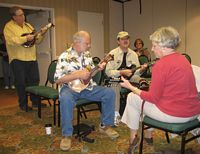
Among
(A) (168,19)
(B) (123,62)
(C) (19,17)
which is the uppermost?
(A) (168,19)

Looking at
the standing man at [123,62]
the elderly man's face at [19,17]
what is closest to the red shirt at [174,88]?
the standing man at [123,62]

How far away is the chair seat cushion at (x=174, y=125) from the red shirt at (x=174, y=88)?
0.08m

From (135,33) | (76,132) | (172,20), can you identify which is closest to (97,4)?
(135,33)

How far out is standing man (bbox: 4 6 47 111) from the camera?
3.89 m

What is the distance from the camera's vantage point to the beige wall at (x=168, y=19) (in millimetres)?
5598

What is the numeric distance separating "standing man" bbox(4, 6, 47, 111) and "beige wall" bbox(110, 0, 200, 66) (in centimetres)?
318

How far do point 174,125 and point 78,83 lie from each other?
1204 mm

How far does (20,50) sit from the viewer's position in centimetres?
398

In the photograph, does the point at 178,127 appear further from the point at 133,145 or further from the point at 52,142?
the point at 52,142

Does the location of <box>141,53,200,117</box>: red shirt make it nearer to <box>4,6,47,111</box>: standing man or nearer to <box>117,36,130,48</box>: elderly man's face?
<box>117,36,130,48</box>: elderly man's face

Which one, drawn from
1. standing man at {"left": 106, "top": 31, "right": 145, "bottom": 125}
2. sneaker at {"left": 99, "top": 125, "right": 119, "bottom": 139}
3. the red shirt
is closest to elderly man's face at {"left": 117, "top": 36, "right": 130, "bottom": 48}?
standing man at {"left": 106, "top": 31, "right": 145, "bottom": 125}

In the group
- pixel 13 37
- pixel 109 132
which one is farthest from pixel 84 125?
pixel 13 37

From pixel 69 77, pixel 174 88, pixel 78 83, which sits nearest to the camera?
pixel 174 88

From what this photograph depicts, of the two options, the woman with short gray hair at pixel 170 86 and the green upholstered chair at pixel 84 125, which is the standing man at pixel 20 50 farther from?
the woman with short gray hair at pixel 170 86
